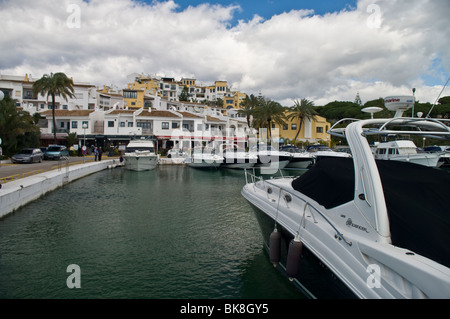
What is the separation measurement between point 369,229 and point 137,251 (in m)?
6.51

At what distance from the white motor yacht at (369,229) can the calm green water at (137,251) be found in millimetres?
1673

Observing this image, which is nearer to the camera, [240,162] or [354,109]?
[240,162]

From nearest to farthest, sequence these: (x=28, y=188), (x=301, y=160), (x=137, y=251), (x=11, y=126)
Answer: (x=137, y=251) → (x=28, y=188) → (x=11, y=126) → (x=301, y=160)

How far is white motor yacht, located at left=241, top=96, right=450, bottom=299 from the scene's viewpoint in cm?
346

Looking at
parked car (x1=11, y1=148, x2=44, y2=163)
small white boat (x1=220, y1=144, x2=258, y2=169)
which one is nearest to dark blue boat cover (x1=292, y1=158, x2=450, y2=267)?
small white boat (x1=220, y1=144, x2=258, y2=169)

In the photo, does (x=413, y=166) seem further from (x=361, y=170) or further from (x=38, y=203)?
(x=38, y=203)

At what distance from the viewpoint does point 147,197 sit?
1728 cm

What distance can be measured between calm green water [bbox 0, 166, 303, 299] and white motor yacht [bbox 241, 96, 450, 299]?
1673 millimetres

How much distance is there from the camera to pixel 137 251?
8.77 meters

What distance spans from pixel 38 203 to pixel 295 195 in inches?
532

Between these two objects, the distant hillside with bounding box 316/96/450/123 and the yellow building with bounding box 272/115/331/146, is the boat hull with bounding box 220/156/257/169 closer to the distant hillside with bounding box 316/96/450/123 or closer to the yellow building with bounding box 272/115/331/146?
the yellow building with bounding box 272/115/331/146

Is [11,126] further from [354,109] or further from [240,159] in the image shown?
[354,109]

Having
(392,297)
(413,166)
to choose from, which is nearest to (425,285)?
(392,297)

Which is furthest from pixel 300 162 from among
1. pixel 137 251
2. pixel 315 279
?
pixel 315 279
